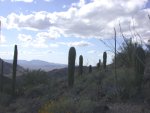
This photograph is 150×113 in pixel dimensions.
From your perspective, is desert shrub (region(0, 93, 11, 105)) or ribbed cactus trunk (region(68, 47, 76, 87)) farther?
desert shrub (region(0, 93, 11, 105))

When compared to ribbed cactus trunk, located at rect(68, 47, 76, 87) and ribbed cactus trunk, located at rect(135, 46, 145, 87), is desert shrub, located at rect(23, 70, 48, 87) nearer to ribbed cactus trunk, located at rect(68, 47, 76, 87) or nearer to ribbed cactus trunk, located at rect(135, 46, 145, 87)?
ribbed cactus trunk, located at rect(68, 47, 76, 87)

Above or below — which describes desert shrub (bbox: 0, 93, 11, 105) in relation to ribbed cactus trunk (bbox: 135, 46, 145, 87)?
below

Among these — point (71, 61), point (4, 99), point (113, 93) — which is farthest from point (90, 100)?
point (4, 99)

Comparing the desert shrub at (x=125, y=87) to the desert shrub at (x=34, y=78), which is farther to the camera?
the desert shrub at (x=34, y=78)

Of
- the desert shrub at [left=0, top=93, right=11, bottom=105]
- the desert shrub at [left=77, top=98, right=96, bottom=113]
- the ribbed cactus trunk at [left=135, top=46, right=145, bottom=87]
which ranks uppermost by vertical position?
the ribbed cactus trunk at [left=135, top=46, right=145, bottom=87]

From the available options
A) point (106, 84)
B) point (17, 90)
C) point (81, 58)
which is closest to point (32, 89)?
point (17, 90)

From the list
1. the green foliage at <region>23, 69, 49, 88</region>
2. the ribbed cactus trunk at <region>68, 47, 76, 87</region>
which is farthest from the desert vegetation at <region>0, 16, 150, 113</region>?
the green foliage at <region>23, 69, 49, 88</region>

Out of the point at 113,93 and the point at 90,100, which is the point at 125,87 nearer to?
the point at 113,93

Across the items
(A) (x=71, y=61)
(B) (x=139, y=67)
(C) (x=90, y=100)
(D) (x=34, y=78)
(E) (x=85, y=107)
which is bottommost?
(E) (x=85, y=107)

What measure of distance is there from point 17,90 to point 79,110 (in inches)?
918

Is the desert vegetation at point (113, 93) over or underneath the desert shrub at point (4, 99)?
over

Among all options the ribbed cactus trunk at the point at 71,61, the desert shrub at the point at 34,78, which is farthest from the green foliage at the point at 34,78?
the ribbed cactus trunk at the point at 71,61

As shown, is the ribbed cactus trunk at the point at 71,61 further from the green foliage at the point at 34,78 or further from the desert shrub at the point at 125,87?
the green foliage at the point at 34,78

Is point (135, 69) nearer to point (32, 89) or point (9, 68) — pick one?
point (32, 89)
